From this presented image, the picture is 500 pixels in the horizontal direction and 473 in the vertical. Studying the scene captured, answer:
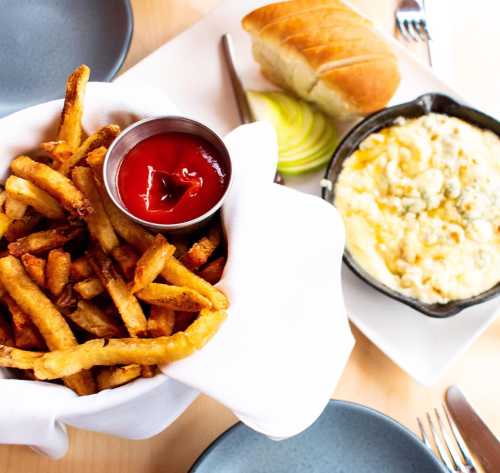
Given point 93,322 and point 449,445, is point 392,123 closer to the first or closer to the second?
point 449,445

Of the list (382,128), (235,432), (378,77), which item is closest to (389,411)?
(235,432)

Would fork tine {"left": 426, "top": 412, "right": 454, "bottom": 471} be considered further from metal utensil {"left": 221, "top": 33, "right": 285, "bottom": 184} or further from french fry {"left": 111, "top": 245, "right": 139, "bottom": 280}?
french fry {"left": 111, "top": 245, "right": 139, "bottom": 280}

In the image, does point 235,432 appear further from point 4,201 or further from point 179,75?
point 179,75

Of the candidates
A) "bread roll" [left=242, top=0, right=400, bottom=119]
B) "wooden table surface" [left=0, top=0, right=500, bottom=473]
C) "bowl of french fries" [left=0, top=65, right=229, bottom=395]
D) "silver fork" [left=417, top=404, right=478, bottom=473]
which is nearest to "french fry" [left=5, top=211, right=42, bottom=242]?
"bowl of french fries" [left=0, top=65, right=229, bottom=395]

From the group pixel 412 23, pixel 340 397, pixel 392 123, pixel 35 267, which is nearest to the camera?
pixel 35 267

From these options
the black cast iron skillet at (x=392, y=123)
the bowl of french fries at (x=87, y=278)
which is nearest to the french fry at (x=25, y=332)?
the bowl of french fries at (x=87, y=278)

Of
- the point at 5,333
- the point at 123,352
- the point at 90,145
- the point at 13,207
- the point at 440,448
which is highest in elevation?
the point at 90,145

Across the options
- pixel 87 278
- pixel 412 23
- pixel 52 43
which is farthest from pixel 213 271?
pixel 412 23
